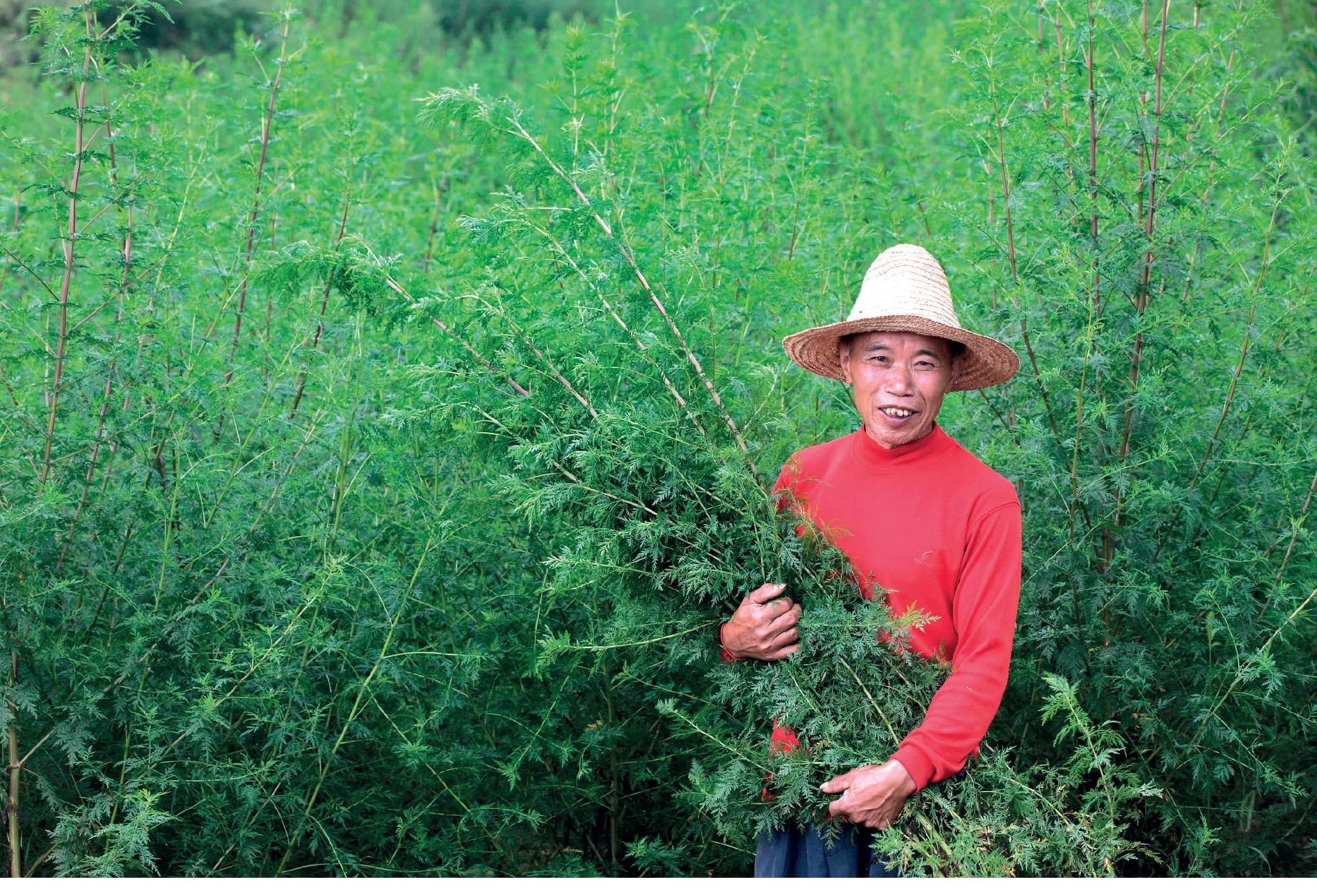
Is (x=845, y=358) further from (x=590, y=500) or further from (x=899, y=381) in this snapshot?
(x=590, y=500)

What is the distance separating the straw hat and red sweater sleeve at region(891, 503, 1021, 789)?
A: 459 millimetres

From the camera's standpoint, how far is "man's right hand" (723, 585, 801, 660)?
8.48 ft

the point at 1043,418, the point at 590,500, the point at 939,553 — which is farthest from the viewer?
the point at 1043,418

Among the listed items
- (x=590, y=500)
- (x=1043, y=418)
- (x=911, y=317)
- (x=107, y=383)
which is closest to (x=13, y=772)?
(x=107, y=383)

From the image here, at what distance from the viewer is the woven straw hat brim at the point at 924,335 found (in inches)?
105

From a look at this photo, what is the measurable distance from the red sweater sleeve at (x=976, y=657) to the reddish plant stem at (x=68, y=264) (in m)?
2.42

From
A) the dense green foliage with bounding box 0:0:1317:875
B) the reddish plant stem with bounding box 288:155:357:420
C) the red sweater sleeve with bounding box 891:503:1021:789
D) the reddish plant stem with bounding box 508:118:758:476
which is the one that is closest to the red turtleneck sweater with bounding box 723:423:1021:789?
the red sweater sleeve with bounding box 891:503:1021:789

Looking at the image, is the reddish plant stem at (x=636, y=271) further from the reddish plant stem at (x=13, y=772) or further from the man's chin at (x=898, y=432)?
the reddish plant stem at (x=13, y=772)

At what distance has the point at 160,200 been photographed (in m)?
3.83

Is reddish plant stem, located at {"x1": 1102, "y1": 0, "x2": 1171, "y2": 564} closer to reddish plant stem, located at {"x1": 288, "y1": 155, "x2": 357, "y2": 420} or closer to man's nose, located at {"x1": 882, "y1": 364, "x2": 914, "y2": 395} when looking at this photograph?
man's nose, located at {"x1": 882, "y1": 364, "x2": 914, "y2": 395}

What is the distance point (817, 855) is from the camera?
8.44 ft

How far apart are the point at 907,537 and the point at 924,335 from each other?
0.48m

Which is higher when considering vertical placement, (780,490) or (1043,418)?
(780,490)

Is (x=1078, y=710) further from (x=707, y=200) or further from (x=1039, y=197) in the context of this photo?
(x=707, y=200)
